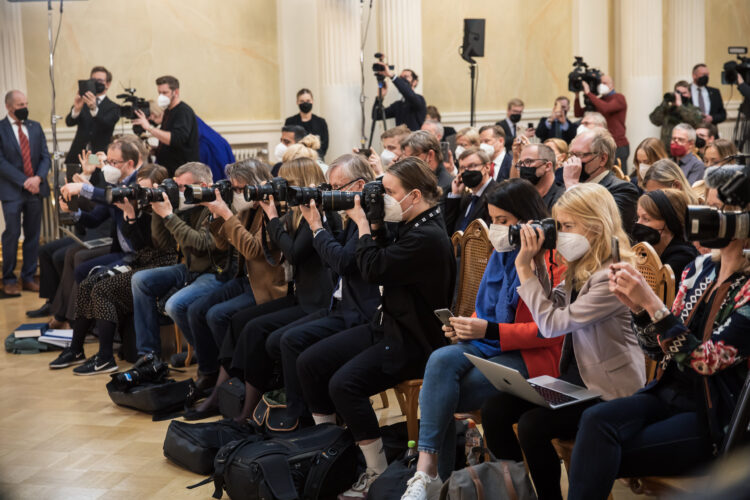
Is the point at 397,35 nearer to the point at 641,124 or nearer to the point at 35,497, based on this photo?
the point at 641,124

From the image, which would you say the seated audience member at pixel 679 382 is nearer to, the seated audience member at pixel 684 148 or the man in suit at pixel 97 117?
the seated audience member at pixel 684 148

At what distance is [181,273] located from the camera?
17.3ft

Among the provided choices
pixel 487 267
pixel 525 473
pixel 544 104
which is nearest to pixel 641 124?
pixel 544 104

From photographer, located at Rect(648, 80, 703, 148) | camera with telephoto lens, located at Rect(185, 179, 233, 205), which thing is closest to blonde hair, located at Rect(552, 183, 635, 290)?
camera with telephoto lens, located at Rect(185, 179, 233, 205)

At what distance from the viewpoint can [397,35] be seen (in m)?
10.0

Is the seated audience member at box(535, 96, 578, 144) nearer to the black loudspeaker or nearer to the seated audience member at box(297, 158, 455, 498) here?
the black loudspeaker

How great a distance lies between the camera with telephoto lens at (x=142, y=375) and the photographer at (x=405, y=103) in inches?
187

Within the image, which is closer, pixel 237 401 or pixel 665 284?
pixel 665 284

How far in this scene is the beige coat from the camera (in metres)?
2.71

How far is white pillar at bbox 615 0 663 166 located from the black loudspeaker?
8.09 ft

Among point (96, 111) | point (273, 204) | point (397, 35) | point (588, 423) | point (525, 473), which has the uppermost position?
point (397, 35)

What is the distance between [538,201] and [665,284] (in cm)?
55

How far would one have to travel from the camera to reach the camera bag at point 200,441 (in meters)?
3.71

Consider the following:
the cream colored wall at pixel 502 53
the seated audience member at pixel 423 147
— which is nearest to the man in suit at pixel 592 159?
the seated audience member at pixel 423 147
